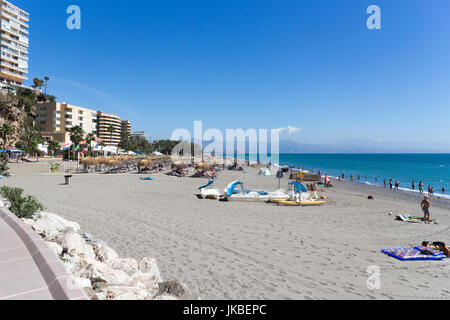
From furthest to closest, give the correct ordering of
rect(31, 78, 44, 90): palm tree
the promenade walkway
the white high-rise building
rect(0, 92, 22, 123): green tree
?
rect(31, 78, 44, 90): palm tree
the white high-rise building
rect(0, 92, 22, 123): green tree
the promenade walkway

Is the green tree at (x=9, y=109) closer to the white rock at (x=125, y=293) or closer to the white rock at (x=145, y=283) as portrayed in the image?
the white rock at (x=145, y=283)

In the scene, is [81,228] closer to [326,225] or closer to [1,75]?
[326,225]

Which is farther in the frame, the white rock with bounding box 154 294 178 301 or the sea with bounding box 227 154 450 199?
the sea with bounding box 227 154 450 199

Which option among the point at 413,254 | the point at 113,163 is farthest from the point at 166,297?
the point at 113,163

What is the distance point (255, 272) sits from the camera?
5.39m

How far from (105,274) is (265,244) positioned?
469 cm

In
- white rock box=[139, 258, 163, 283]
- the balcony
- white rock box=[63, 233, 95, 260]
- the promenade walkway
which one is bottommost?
white rock box=[139, 258, 163, 283]

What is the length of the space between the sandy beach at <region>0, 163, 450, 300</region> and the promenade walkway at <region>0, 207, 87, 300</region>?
2.41 meters

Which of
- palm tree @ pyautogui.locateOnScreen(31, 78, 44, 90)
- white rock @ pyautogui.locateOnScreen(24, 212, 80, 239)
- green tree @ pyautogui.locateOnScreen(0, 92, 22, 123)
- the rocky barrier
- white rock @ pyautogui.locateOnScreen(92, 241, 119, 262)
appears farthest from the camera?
palm tree @ pyautogui.locateOnScreen(31, 78, 44, 90)

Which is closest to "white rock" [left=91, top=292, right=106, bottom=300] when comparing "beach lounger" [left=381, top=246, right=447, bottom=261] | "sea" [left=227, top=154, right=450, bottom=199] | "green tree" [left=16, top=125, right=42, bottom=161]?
"beach lounger" [left=381, top=246, right=447, bottom=261]

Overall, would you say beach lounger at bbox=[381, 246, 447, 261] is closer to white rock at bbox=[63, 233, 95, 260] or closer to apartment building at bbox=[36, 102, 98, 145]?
white rock at bbox=[63, 233, 95, 260]

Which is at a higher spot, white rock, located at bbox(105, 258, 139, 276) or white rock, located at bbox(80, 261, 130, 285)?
white rock, located at bbox(80, 261, 130, 285)

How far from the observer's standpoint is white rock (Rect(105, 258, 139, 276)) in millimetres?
4699

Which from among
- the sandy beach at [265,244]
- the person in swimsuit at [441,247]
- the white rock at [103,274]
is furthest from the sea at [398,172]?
the white rock at [103,274]
